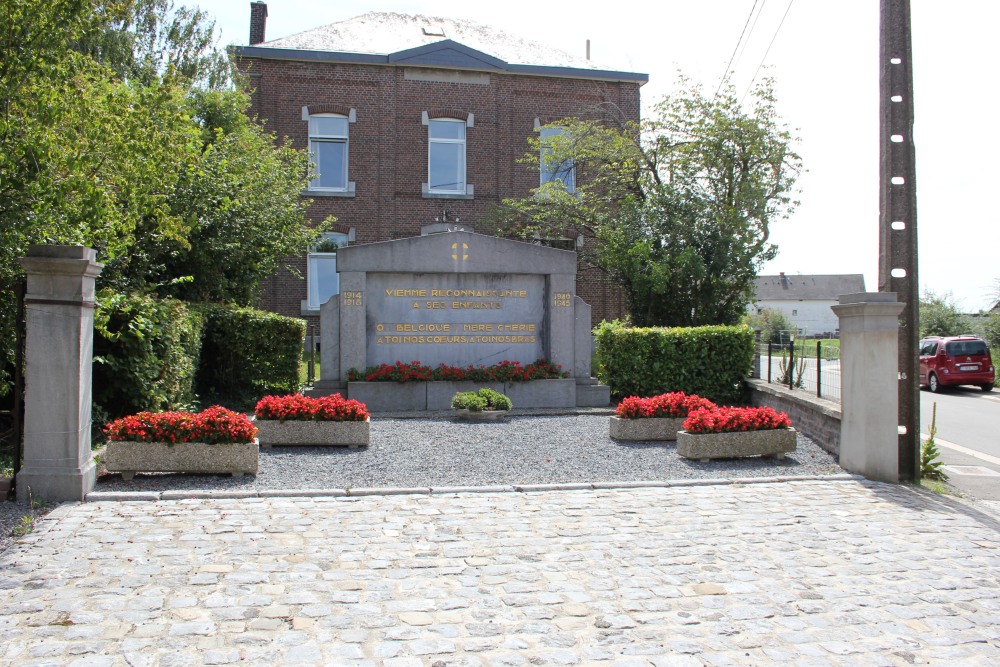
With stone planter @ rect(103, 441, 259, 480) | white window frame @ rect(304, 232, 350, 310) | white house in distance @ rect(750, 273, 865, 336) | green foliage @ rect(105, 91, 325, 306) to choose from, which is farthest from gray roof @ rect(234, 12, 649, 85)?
white house in distance @ rect(750, 273, 865, 336)

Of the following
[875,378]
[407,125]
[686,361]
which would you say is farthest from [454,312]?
[407,125]

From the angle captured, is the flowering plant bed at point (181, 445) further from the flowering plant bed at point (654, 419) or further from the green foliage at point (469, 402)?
the flowering plant bed at point (654, 419)

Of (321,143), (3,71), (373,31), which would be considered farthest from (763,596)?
(373,31)

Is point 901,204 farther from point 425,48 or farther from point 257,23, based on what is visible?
point 257,23

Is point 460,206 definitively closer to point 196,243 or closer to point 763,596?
point 196,243

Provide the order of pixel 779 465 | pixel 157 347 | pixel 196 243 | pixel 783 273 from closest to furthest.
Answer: pixel 779 465
pixel 157 347
pixel 196 243
pixel 783 273

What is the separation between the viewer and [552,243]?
22984 mm

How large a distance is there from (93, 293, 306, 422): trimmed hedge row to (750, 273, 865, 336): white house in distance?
76.1m

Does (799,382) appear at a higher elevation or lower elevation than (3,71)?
lower

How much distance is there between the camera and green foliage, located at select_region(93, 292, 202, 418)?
824 cm

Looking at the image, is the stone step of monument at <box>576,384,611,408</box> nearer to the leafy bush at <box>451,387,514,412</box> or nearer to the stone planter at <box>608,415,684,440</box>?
the leafy bush at <box>451,387,514,412</box>

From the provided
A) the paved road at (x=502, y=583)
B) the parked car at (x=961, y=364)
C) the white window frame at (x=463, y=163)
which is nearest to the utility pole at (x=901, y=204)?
the paved road at (x=502, y=583)

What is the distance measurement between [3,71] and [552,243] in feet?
58.0

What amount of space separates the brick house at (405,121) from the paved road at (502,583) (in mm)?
16593
